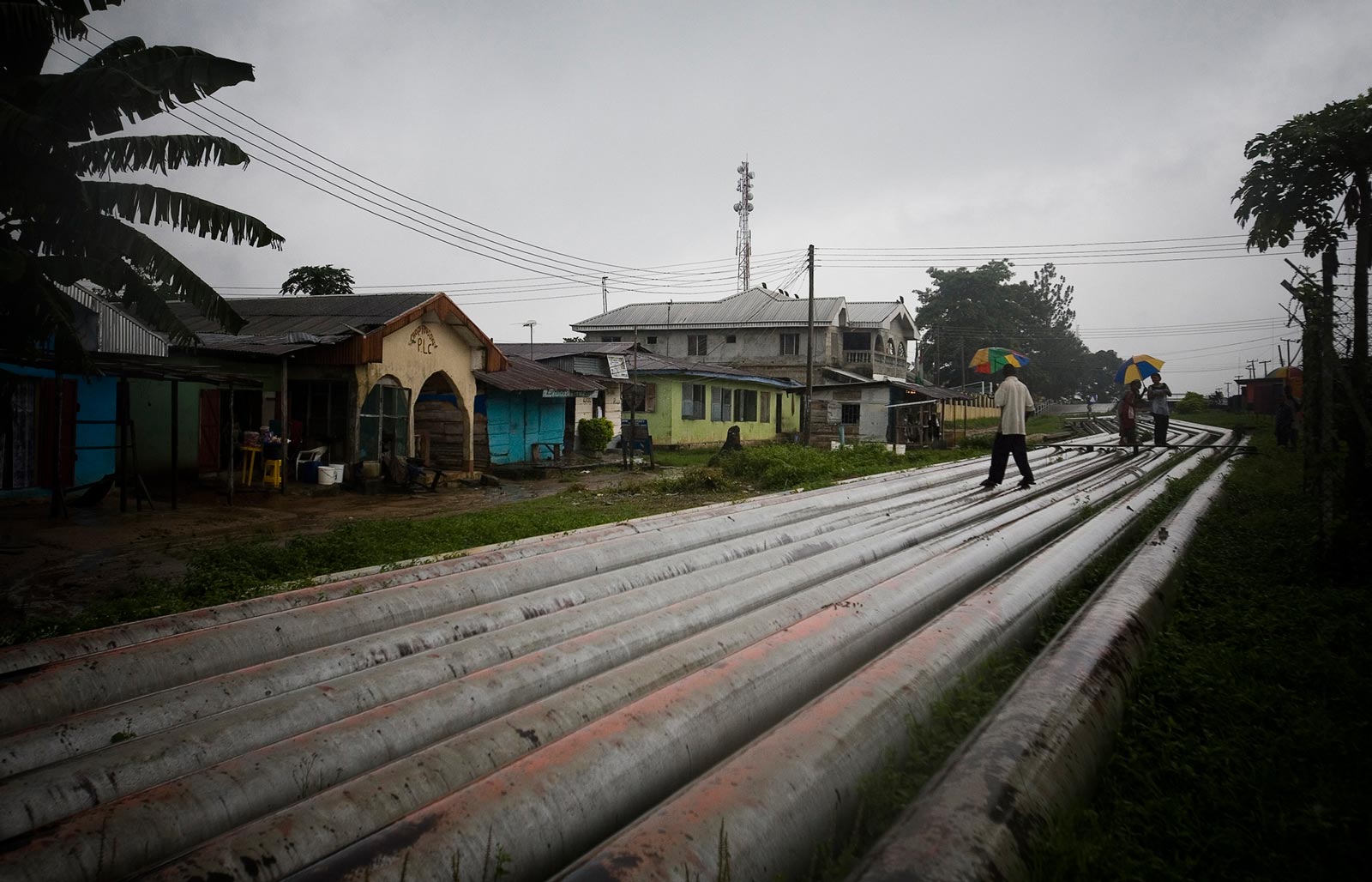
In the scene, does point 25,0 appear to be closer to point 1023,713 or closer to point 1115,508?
point 1023,713

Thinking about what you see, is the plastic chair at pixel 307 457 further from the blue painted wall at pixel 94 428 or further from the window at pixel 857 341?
the window at pixel 857 341

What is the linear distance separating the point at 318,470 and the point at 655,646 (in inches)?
479

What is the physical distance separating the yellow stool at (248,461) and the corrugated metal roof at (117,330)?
1872mm

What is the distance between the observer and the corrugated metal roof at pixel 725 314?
117ft

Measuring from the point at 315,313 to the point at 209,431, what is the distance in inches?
178

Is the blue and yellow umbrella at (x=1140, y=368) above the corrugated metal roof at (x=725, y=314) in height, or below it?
below

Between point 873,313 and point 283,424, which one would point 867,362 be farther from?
point 283,424

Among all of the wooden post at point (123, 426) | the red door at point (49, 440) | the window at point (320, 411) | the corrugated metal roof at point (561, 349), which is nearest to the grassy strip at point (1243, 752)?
the wooden post at point (123, 426)

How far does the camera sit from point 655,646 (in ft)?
11.5

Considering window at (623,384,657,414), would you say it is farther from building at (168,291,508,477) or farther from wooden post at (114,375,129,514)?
wooden post at (114,375,129,514)

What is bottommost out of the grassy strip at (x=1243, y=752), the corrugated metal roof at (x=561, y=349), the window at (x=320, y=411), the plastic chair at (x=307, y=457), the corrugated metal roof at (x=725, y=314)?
the grassy strip at (x=1243, y=752)

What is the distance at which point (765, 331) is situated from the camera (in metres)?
35.6

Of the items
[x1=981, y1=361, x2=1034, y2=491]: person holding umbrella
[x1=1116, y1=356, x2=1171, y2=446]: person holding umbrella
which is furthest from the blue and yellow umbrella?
[x1=981, y1=361, x2=1034, y2=491]: person holding umbrella

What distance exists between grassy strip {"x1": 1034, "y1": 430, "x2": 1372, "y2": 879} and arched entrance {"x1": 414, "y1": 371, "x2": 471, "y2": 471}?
1492 cm
